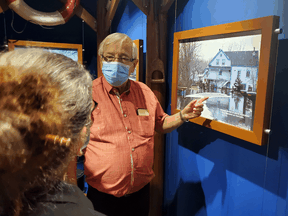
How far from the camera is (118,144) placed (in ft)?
4.27

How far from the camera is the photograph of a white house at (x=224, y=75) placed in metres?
1.10

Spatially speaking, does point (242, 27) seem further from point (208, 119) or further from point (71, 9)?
point (71, 9)

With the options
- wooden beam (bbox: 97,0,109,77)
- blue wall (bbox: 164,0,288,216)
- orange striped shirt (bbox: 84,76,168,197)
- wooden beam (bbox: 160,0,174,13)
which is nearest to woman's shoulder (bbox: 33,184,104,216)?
orange striped shirt (bbox: 84,76,168,197)

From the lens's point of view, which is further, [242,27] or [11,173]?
[242,27]

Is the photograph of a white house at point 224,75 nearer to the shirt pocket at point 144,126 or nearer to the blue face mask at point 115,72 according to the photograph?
the shirt pocket at point 144,126

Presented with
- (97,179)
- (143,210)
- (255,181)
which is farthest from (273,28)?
(143,210)

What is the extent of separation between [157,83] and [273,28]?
3.42ft

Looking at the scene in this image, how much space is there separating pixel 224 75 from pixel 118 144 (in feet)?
2.51

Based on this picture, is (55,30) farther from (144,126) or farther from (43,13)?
(144,126)

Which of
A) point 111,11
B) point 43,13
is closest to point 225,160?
point 111,11

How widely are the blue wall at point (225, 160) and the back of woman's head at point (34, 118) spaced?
1.00 meters

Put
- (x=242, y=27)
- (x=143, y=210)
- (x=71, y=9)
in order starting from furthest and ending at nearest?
(x=71, y=9)
(x=143, y=210)
(x=242, y=27)

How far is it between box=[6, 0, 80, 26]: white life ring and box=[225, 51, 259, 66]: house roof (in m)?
2.21

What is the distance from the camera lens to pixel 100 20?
9.50 feet
